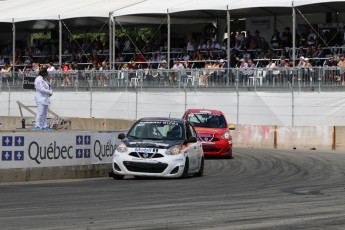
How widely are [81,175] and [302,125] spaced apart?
1550cm

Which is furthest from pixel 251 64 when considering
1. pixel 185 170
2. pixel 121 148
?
pixel 121 148

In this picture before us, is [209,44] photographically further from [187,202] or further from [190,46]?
[187,202]

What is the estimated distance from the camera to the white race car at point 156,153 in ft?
70.0

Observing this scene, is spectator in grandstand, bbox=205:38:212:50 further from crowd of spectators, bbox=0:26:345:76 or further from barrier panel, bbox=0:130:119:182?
barrier panel, bbox=0:130:119:182

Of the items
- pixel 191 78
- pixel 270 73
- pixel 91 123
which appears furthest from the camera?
pixel 91 123

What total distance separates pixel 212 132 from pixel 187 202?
1492 centimetres

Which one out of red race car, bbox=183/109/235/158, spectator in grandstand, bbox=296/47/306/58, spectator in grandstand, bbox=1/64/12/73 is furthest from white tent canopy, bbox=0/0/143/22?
red race car, bbox=183/109/235/158

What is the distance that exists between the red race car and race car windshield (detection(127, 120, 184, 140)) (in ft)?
24.8

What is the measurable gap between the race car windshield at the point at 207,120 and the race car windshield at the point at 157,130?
8.78 metres

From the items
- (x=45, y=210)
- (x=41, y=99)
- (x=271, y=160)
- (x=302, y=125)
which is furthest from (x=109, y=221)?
(x=302, y=125)

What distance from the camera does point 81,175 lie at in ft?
71.9

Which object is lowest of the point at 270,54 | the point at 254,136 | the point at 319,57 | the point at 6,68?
the point at 254,136

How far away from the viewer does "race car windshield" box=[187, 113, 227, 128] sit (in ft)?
104

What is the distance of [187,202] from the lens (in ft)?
52.3
